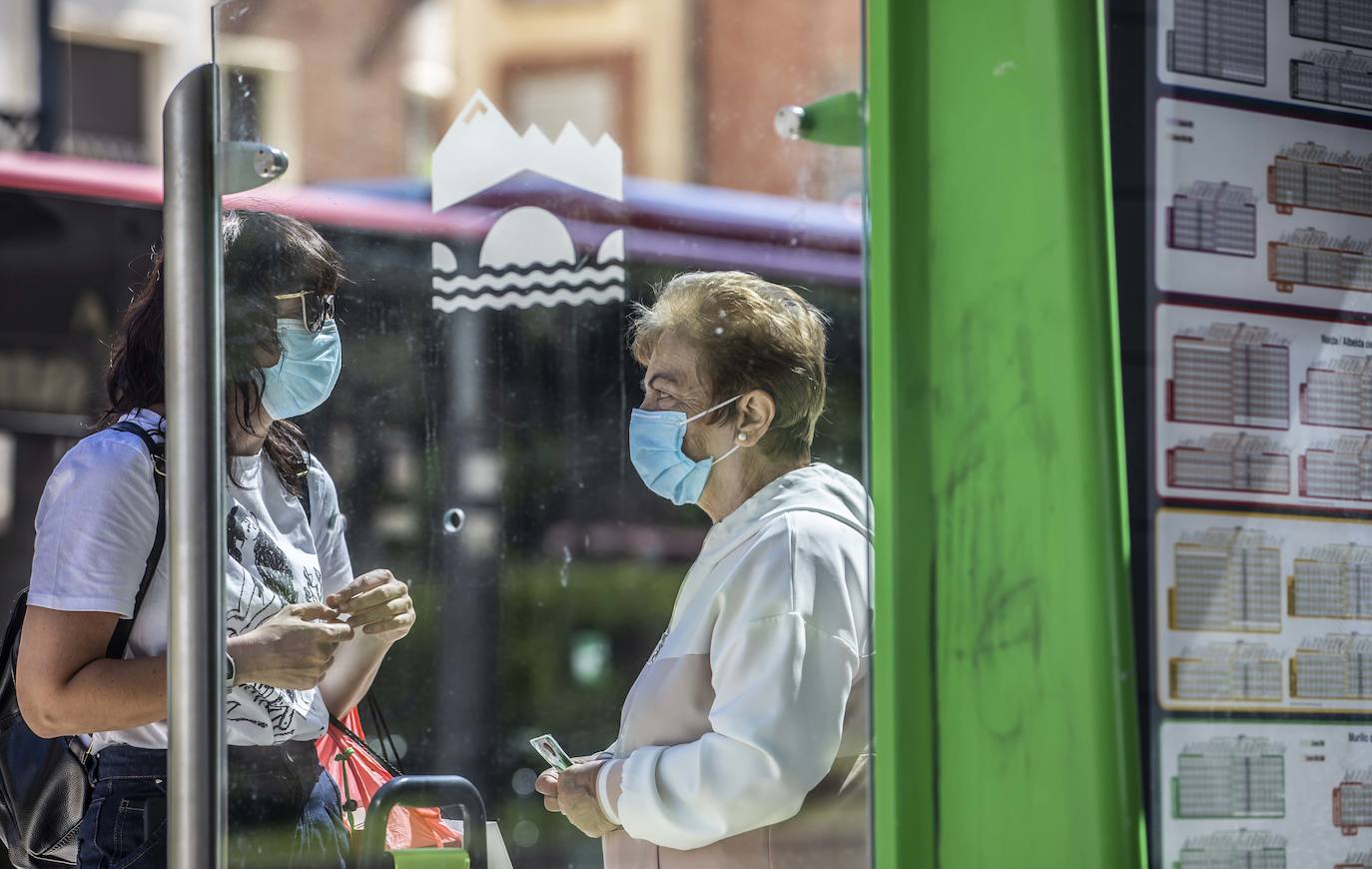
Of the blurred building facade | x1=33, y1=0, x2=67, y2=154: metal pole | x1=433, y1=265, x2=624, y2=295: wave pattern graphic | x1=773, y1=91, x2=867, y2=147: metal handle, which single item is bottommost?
x1=433, y1=265, x2=624, y2=295: wave pattern graphic

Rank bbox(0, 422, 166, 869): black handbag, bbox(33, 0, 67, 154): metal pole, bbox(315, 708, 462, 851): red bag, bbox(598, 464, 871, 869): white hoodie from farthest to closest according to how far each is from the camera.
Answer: bbox(33, 0, 67, 154): metal pole, bbox(0, 422, 166, 869): black handbag, bbox(315, 708, 462, 851): red bag, bbox(598, 464, 871, 869): white hoodie

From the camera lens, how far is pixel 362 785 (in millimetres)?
2383

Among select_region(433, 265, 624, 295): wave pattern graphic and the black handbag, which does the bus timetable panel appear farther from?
the black handbag

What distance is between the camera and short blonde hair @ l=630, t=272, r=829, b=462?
1.98 m

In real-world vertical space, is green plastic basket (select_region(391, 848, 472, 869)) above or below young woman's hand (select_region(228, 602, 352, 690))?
below

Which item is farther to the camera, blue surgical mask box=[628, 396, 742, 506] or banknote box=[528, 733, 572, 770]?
banknote box=[528, 733, 572, 770]

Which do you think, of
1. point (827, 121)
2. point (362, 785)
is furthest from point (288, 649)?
point (827, 121)

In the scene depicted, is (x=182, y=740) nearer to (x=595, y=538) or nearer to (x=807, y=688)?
(x=595, y=538)

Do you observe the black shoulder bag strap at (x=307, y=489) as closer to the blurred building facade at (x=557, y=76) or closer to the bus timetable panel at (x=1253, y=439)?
the blurred building facade at (x=557, y=76)

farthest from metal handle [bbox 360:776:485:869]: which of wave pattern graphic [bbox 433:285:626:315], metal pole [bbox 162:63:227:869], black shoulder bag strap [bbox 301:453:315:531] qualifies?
wave pattern graphic [bbox 433:285:626:315]

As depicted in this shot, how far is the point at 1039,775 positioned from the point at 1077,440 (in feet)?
1.08

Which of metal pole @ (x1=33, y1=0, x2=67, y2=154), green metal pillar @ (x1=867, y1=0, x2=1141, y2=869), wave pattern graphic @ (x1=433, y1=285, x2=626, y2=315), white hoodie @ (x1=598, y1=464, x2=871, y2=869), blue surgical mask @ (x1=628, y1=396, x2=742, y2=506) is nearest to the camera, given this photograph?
green metal pillar @ (x1=867, y1=0, x2=1141, y2=869)

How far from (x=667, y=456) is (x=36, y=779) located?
4.37 feet

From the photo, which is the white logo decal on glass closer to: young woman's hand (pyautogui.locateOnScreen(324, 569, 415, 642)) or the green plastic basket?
young woman's hand (pyautogui.locateOnScreen(324, 569, 415, 642))
